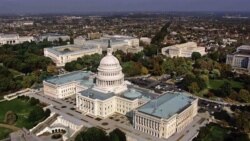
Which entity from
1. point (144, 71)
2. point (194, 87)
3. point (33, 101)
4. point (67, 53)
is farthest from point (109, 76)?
point (67, 53)

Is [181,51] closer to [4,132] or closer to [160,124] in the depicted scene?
[160,124]

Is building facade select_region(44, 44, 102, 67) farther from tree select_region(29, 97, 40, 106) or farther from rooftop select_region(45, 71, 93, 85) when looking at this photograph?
tree select_region(29, 97, 40, 106)

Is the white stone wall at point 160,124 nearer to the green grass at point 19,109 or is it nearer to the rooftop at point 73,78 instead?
the green grass at point 19,109

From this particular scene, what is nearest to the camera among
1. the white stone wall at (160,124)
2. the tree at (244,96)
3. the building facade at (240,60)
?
the white stone wall at (160,124)

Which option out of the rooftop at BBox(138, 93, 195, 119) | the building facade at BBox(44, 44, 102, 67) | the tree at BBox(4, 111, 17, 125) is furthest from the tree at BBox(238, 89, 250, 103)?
the building facade at BBox(44, 44, 102, 67)

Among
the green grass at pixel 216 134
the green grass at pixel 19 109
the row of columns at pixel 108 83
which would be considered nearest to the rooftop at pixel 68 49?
the green grass at pixel 19 109

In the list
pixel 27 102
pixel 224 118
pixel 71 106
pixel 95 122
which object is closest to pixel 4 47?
pixel 27 102
